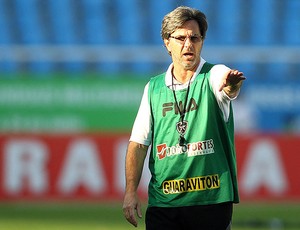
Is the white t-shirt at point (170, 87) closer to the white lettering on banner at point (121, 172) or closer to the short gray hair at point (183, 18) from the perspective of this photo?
the short gray hair at point (183, 18)

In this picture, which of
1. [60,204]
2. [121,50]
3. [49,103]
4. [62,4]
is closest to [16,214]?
[60,204]

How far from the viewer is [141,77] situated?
1809 cm

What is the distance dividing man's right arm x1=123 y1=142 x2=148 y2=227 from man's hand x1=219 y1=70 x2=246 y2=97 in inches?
30.4

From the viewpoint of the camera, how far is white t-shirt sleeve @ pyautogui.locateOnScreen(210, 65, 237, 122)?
20.2 ft

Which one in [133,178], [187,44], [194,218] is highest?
[187,44]

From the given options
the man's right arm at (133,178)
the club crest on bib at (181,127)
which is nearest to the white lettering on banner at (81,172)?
the man's right arm at (133,178)

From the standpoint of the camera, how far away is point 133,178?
6.51m

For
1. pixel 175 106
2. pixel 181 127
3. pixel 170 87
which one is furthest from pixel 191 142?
pixel 170 87

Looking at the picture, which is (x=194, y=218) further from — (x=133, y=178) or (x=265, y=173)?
(x=265, y=173)

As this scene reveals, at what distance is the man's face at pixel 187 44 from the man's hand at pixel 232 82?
0.35 m

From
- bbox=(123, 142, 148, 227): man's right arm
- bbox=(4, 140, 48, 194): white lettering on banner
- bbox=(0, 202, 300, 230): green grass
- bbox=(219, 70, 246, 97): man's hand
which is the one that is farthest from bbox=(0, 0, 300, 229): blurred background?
bbox=(219, 70, 246, 97): man's hand

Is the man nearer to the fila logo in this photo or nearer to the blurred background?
the fila logo

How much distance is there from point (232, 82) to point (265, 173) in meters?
10.4

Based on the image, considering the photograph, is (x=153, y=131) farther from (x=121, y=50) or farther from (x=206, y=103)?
(x=121, y=50)
